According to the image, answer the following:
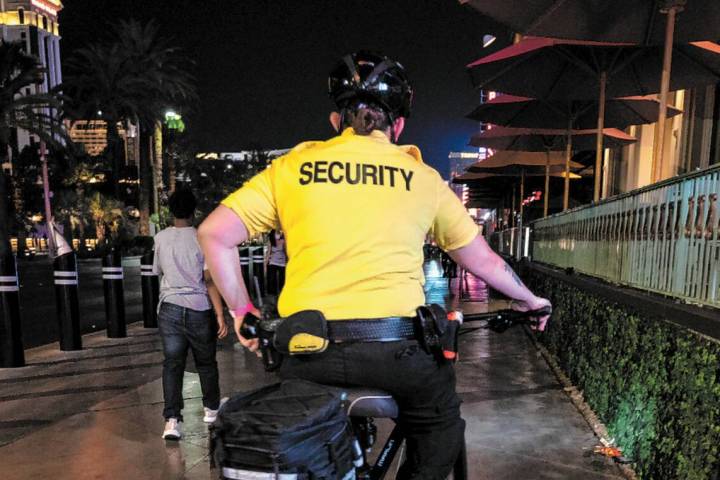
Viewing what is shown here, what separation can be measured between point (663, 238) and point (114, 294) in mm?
7558

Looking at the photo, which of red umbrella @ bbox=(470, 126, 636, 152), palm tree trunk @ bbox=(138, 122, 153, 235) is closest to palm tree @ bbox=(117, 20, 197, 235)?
palm tree trunk @ bbox=(138, 122, 153, 235)

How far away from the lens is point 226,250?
1.92 metres

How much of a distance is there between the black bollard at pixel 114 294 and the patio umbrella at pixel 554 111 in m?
6.47

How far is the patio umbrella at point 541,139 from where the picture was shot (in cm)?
1130

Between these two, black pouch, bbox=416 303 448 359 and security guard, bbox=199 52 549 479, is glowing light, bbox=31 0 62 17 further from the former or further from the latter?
black pouch, bbox=416 303 448 359

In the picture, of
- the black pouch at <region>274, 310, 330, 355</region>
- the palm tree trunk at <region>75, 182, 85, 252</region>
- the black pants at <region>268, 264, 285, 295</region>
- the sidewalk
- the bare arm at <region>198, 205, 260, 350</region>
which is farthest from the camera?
the palm tree trunk at <region>75, 182, 85, 252</region>

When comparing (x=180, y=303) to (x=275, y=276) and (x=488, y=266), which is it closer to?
(x=488, y=266)

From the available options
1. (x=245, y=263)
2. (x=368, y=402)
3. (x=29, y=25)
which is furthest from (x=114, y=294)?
(x=29, y=25)

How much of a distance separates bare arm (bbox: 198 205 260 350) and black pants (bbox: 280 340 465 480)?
354 millimetres

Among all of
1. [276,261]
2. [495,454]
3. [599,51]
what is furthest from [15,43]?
[495,454]

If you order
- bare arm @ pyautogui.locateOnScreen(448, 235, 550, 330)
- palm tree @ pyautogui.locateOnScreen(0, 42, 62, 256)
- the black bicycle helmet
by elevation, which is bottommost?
bare arm @ pyautogui.locateOnScreen(448, 235, 550, 330)

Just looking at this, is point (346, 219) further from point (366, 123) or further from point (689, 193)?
point (689, 193)

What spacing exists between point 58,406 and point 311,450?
4.86 m

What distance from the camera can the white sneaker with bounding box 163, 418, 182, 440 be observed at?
4.27m
